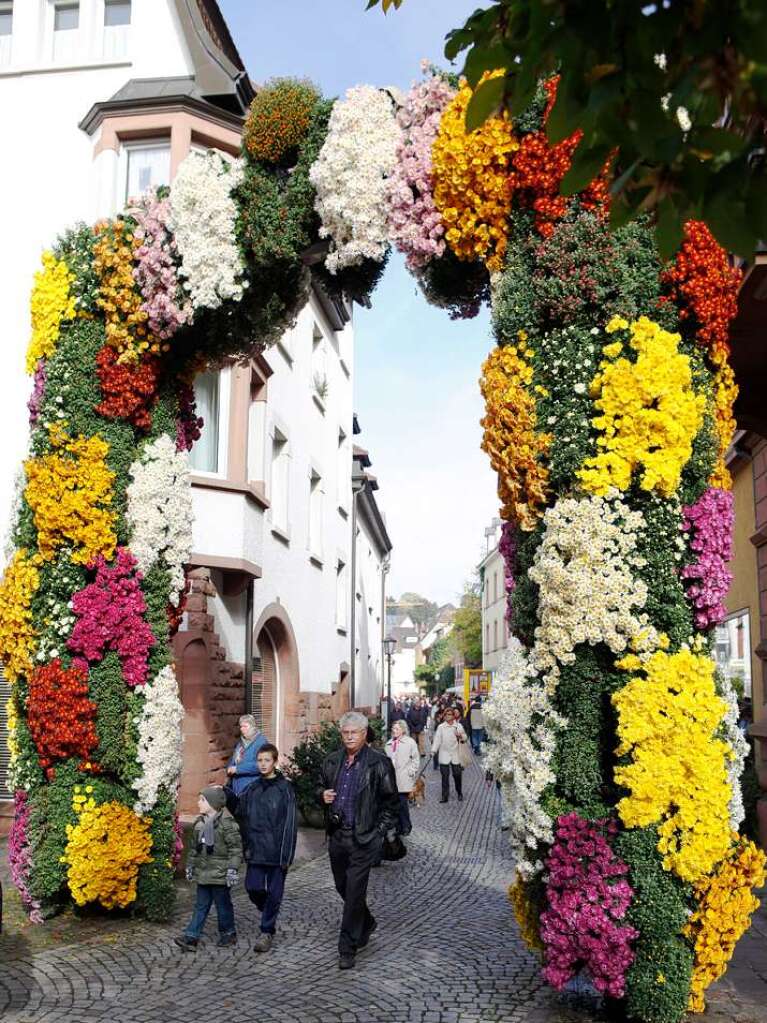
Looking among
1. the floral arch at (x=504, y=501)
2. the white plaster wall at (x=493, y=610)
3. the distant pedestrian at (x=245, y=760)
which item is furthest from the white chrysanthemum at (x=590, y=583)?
the white plaster wall at (x=493, y=610)

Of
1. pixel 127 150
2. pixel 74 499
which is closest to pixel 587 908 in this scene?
pixel 74 499

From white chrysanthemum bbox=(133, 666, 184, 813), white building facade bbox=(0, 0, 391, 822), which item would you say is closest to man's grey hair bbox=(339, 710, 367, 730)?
white chrysanthemum bbox=(133, 666, 184, 813)

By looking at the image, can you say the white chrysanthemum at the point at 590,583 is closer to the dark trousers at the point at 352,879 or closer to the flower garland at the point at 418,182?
the flower garland at the point at 418,182

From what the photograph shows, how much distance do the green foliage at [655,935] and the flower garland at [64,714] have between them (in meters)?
4.76

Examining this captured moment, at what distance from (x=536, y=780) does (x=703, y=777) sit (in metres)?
0.96

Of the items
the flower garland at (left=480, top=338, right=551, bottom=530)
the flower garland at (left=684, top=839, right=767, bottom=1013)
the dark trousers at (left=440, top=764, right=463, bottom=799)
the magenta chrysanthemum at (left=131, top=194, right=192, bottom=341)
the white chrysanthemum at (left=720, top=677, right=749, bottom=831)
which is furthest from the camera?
the dark trousers at (left=440, top=764, right=463, bottom=799)

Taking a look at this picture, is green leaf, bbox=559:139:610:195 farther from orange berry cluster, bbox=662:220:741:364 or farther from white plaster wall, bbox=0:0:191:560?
white plaster wall, bbox=0:0:191:560

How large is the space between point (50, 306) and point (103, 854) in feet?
15.8

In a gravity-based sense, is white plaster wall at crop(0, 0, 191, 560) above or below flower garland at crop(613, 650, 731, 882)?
above

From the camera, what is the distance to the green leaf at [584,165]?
2703 millimetres

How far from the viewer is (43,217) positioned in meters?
16.5

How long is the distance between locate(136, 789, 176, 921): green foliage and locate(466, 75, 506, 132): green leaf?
7467 mm

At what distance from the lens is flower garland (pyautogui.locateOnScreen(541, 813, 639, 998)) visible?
584cm

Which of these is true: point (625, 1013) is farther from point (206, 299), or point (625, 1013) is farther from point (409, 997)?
point (206, 299)
